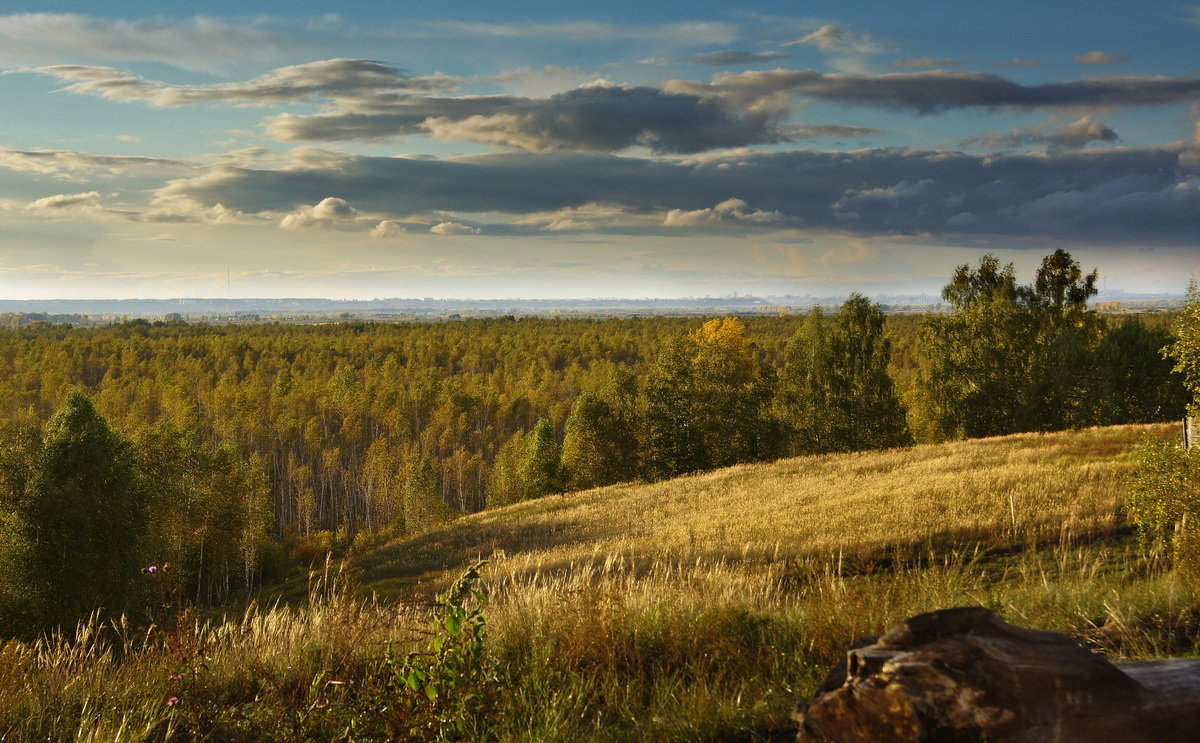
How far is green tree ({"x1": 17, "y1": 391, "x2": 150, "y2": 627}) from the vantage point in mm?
32531

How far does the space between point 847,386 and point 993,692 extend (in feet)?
175

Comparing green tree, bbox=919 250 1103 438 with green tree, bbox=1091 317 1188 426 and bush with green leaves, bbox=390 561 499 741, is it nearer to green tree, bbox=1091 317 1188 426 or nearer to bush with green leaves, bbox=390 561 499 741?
green tree, bbox=1091 317 1188 426

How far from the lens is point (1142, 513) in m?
11.8

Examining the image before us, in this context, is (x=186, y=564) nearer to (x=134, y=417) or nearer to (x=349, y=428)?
(x=134, y=417)

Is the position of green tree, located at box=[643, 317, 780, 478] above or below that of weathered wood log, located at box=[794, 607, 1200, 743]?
below

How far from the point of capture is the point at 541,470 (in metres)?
67.2

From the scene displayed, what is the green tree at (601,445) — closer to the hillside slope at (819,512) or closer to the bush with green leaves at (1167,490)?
the hillside slope at (819,512)

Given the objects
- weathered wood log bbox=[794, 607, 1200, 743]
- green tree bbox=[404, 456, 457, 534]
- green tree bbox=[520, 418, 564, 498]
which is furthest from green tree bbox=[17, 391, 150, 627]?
green tree bbox=[404, 456, 457, 534]

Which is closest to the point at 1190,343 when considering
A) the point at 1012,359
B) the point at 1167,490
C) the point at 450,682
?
the point at 1167,490

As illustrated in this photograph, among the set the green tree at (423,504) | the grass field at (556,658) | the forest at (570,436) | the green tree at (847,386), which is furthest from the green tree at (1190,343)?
the green tree at (423,504)

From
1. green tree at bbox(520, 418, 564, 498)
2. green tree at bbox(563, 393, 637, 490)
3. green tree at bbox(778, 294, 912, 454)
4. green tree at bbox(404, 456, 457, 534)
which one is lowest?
green tree at bbox(404, 456, 457, 534)

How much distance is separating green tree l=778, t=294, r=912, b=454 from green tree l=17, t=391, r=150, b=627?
43.9 meters

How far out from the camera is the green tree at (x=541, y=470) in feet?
219

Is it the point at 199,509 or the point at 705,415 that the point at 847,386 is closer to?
the point at 705,415
